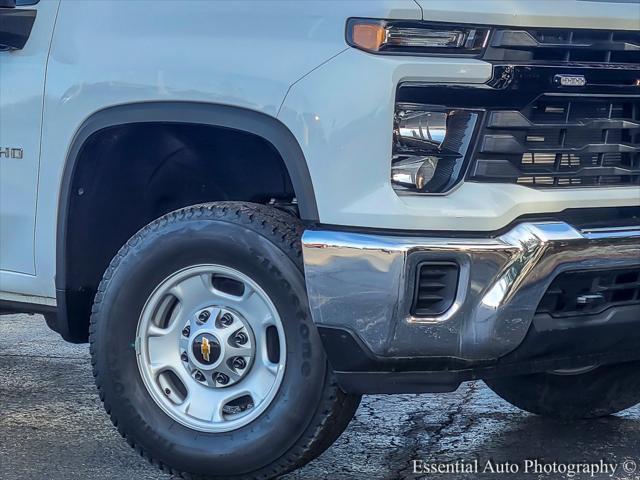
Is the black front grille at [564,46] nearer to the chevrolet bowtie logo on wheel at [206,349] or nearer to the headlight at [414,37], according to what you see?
the headlight at [414,37]

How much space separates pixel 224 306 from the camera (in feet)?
11.6

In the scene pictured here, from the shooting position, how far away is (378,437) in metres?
4.43

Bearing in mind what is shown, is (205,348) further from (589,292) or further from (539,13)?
(539,13)

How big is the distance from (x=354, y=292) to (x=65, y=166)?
1.28 m

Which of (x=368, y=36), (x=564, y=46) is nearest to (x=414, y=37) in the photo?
(x=368, y=36)

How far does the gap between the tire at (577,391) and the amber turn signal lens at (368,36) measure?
1868 mm

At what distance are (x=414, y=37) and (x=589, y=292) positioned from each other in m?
0.97

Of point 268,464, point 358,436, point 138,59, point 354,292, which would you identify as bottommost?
point 358,436

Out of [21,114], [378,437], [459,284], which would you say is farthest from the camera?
[378,437]

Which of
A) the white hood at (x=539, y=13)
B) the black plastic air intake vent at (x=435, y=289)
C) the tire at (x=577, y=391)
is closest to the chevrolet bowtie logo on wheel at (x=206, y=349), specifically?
the black plastic air intake vent at (x=435, y=289)

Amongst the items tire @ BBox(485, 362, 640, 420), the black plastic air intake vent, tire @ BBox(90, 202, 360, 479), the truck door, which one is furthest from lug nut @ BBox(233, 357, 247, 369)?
tire @ BBox(485, 362, 640, 420)

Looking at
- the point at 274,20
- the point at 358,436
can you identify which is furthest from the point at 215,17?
the point at 358,436

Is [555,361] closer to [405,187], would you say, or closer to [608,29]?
[405,187]

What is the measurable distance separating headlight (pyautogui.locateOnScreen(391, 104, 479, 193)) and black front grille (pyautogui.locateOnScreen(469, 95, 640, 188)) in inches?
2.2
